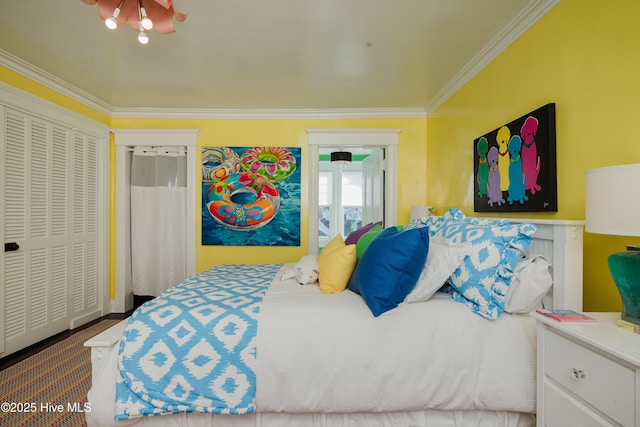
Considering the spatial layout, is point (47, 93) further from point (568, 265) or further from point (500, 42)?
point (568, 265)

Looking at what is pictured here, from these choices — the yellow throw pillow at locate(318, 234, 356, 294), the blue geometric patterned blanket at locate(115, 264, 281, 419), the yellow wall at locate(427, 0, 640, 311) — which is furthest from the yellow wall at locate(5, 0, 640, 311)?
the blue geometric patterned blanket at locate(115, 264, 281, 419)

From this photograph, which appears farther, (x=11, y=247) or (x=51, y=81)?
(x=51, y=81)

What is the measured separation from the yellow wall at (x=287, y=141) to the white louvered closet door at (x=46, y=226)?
933 millimetres

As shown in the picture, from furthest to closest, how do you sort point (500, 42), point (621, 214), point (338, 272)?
1. point (500, 42)
2. point (338, 272)
3. point (621, 214)

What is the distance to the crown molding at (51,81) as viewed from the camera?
8.57 feet

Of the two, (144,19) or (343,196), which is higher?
(144,19)

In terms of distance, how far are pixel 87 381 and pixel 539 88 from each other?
11.5ft

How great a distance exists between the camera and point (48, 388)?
2.14 metres

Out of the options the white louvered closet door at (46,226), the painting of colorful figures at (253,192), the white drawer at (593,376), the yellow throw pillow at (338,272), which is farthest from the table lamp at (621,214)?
the white louvered closet door at (46,226)

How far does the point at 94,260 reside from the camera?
3.64m

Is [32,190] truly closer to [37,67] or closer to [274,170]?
[37,67]

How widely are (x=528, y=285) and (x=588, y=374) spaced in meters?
0.51

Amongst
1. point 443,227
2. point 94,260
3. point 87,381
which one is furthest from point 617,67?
point 94,260

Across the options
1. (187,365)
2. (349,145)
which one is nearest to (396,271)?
(187,365)
